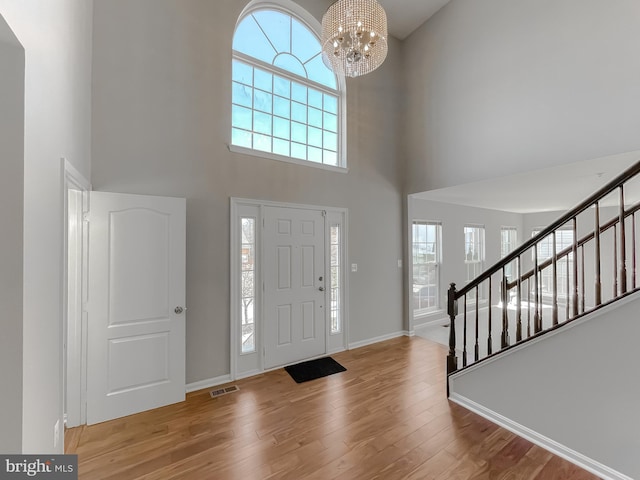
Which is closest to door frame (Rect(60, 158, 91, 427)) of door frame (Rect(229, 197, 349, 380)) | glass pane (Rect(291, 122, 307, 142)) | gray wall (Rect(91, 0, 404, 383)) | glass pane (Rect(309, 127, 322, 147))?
gray wall (Rect(91, 0, 404, 383))

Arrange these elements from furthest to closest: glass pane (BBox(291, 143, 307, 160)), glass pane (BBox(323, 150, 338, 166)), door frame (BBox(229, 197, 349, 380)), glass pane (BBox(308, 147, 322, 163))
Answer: glass pane (BBox(323, 150, 338, 166))
glass pane (BBox(308, 147, 322, 163))
glass pane (BBox(291, 143, 307, 160))
door frame (BBox(229, 197, 349, 380))

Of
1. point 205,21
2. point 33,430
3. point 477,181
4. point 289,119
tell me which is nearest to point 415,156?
point 477,181

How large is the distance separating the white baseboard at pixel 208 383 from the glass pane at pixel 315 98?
3582 millimetres

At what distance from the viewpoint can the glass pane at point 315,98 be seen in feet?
12.7

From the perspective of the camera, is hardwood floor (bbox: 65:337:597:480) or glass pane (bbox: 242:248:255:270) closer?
hardwood floor (bbox: 65:337:597:480)

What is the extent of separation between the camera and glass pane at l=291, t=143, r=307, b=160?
12.0ft

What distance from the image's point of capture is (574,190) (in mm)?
4105

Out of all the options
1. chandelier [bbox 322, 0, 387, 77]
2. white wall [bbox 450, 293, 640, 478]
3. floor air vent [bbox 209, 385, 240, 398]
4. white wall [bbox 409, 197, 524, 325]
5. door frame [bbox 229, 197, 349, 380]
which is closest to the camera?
white wall [bbox 450, 293, 640, 478]

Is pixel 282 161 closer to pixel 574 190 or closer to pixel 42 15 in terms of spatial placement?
pixel 42 15

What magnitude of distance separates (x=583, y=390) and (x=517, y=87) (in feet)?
10.3

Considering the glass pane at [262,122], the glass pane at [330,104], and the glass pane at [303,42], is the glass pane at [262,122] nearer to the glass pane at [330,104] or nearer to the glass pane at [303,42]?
the glass pane at [330,104]

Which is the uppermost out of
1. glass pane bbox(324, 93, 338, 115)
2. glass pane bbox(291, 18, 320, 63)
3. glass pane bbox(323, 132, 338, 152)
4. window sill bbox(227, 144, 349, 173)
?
glass pane bbox(291, 18, 320, 63)

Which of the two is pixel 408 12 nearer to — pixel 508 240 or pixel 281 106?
pixel 281 106

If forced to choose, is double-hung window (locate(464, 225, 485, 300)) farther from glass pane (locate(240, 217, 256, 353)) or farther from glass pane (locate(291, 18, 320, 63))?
A: glass pane (locate(240, 217, 256, 353))
